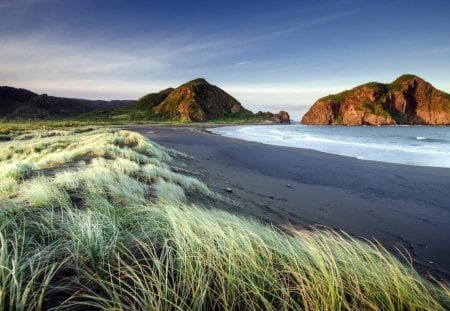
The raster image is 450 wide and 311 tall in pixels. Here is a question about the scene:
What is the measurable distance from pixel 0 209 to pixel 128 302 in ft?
8.25

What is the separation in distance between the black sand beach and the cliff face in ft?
465

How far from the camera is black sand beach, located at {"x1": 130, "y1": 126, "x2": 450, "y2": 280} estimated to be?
226 inches

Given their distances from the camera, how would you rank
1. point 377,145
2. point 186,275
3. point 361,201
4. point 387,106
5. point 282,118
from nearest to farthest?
point 186,275 → point 361,201 → point 377,145 → point 387,106 → point 282,118

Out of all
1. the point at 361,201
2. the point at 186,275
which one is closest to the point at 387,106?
the point at 361,201

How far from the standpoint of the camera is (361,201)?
27.8 feet

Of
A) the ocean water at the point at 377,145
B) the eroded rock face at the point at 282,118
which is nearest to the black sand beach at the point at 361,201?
the ocean water at the point at 377,145

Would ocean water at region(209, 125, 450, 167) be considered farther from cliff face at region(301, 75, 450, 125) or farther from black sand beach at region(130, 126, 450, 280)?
cliff face at region(301, 75, 450, 125)

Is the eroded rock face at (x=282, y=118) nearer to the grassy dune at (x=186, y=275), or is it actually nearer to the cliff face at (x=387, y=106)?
the cliff face at (x=387, y=106)

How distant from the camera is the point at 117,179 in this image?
6676 mm

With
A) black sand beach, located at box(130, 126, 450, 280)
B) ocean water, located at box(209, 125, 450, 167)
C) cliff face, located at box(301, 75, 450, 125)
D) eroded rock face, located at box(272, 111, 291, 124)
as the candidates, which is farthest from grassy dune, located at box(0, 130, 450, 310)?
eroded rock face, located at box(272, 111, 291, 124)

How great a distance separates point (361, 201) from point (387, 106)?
170 metres

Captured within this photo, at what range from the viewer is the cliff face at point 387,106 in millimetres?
141500

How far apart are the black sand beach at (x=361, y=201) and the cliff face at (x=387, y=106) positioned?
465ft

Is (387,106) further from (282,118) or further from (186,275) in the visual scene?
(186,275)
